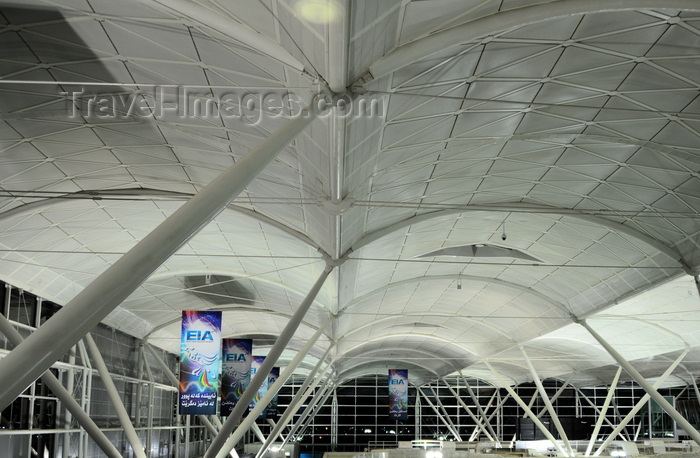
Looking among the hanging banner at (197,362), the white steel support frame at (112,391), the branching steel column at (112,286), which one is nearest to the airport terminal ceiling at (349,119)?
the branching steel column at (112,286)

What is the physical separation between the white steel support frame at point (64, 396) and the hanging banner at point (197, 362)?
15.3ft

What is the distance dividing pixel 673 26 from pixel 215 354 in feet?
86.3

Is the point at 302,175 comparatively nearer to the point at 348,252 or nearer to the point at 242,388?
the point at 348,252

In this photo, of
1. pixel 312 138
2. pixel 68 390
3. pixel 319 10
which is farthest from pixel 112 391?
pixel 319 10

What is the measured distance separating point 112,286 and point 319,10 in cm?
718

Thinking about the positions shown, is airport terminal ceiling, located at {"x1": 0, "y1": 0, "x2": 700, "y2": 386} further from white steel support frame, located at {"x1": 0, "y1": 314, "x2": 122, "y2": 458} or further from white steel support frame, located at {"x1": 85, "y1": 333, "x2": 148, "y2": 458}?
white steel support frame, located at {"x1": 0, "y1": 314, "x2": 122, "y2": 458}

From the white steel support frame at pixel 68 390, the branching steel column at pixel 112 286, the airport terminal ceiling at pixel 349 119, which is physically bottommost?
the white steel support frame at pixel 68 390

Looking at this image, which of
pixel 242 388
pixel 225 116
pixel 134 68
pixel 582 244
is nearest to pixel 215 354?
pixel 242 388

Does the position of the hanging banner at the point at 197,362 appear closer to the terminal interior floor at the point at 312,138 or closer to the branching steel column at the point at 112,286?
the terminal interior floor at the point at 312,138

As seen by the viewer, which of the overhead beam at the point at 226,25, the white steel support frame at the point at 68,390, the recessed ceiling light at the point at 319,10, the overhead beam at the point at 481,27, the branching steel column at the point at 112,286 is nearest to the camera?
the branching steel column at the point at 112,286

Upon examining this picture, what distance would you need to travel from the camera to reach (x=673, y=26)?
2277 cm

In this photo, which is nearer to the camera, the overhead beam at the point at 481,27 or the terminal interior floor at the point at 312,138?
the terminal interior floor at the point at 312,138

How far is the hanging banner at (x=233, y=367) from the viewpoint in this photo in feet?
150

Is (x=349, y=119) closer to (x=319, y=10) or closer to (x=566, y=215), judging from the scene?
(x=319, y=10)
